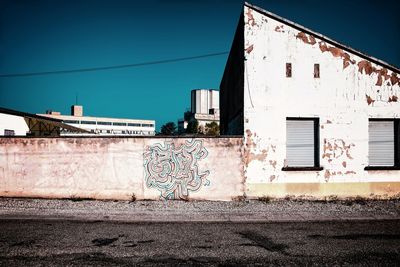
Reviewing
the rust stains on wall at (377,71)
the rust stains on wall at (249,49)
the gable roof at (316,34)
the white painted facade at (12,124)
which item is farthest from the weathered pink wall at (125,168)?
the white painted facade at (12,124)

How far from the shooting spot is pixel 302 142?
441 inches

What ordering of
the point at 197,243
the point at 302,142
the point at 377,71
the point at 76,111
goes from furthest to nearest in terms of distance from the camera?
→ the point at 76,111
the point at 377,71
the point at 302,142
the point at 197,243

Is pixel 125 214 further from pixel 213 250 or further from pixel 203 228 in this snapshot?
pixel 213 250

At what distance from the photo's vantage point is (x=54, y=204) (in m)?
10.1

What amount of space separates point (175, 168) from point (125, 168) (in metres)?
1.79

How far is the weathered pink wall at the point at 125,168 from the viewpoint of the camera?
11039 mm

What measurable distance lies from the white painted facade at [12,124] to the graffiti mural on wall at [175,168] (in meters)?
14.6

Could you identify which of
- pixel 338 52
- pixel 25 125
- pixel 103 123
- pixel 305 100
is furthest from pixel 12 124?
pixel 103 123

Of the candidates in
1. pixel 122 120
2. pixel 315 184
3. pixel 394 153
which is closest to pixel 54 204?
pixel 315 184

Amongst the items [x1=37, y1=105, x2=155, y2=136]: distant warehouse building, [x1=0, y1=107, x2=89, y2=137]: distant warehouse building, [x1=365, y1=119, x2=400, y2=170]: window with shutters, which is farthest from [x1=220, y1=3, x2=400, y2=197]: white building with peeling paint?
[x1=37, y1=105, x2=155, y2=136]: distant warehouse building

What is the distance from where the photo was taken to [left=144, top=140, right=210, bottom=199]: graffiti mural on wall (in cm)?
1104

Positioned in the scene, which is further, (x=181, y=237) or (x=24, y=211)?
(x=24, y=211)

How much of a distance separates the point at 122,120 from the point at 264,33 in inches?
4170

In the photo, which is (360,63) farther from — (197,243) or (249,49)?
(197,243)
